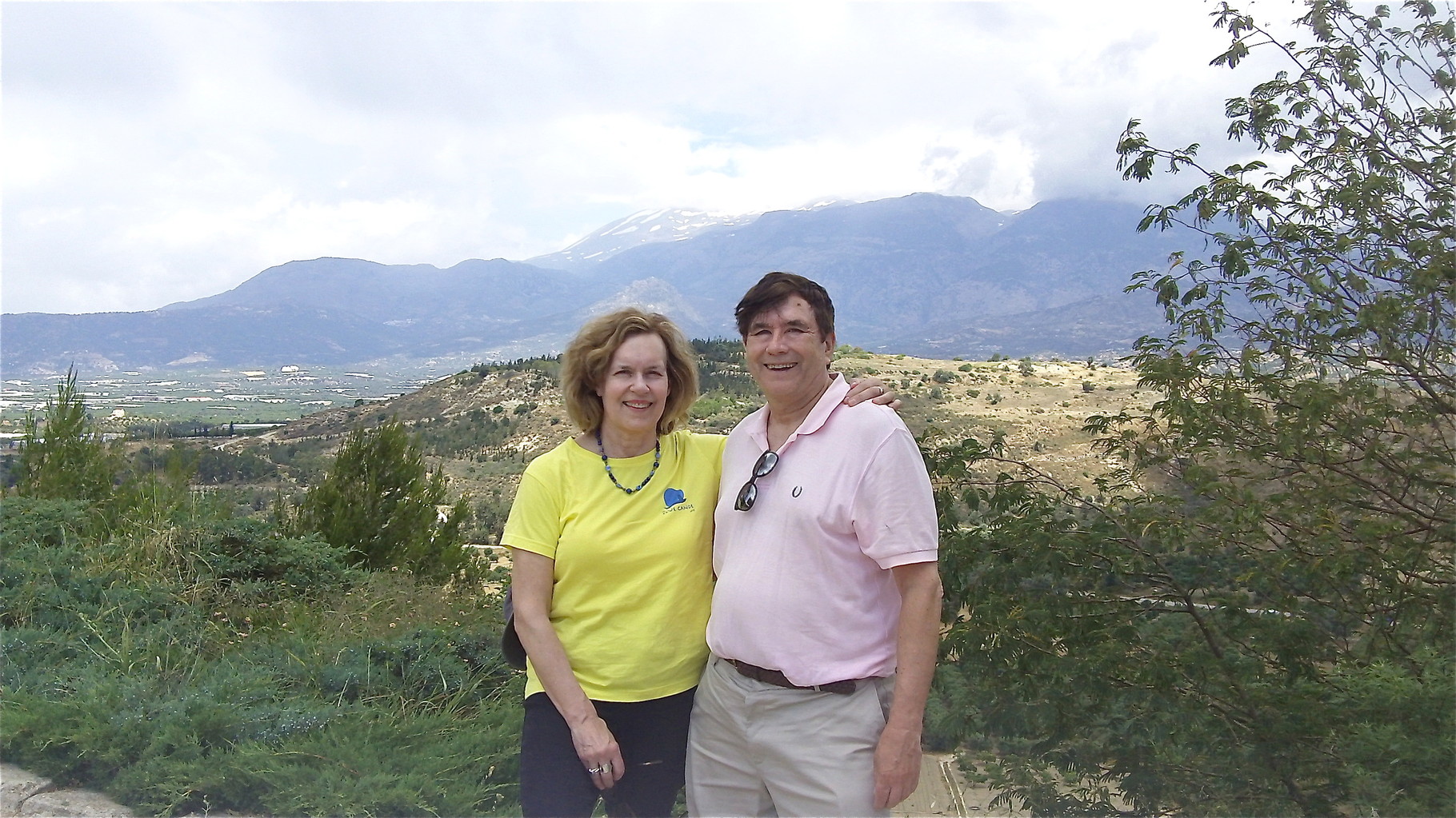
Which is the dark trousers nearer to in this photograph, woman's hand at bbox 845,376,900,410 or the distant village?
woman's hand at bbox 845,376,900,410

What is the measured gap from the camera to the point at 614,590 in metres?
2.19

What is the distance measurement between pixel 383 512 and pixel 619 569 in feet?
26.7

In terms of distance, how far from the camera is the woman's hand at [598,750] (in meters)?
2.13

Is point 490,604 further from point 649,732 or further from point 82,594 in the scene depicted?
point 649,732

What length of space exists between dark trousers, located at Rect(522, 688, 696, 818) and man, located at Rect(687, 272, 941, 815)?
0.15 metres

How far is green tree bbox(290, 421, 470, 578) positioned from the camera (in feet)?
29.8

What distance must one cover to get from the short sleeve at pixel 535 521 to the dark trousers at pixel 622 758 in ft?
1.32

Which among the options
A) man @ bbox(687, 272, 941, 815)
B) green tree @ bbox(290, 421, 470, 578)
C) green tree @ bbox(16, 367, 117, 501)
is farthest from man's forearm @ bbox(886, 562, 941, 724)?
green tree @ bbox(16, 367, 117, 501)

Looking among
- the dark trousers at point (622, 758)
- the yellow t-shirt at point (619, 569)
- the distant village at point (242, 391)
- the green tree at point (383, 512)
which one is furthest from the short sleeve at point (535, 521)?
the distant village at point (242, 391)

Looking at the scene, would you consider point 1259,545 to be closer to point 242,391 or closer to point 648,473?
point 648,473

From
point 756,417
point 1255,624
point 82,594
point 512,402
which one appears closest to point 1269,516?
point 1255,624

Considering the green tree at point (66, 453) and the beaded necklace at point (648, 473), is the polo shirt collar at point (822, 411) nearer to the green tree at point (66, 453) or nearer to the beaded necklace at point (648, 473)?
the beaded necklace at point (648, 473)

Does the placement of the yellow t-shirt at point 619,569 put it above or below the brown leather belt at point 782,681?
above

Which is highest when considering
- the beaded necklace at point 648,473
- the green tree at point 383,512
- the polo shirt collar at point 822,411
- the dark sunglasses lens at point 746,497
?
the polo shirt collar at point 822,411
